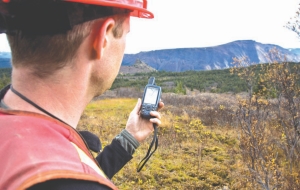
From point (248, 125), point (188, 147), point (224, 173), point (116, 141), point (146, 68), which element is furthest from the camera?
point (146, 68)

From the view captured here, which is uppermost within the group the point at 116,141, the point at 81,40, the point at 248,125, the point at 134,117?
the point at 81,40

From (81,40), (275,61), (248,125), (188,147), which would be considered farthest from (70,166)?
(188,147)

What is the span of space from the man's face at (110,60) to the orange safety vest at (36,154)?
9.0 inches

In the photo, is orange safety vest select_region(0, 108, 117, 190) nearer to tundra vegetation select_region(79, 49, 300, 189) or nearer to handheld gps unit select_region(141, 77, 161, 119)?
handheld gps unit select_region(141, 77, 161, 119)

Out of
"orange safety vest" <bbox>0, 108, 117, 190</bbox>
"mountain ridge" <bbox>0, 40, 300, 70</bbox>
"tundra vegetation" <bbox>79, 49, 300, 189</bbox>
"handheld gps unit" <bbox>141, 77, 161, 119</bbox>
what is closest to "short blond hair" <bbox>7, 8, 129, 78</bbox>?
"orange safety vest" <bbox>0, 108, 117, 190</bbox>

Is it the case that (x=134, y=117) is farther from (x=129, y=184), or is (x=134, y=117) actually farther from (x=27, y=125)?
(x=129, y=184)

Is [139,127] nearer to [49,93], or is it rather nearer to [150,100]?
[150,100]

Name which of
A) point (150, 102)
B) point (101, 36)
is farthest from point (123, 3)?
point (150, 102)

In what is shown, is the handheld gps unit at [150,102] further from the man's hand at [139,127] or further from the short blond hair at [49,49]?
the short blond hair at [49,49]

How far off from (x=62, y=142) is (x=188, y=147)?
6.78 m

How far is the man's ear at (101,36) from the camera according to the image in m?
0.76

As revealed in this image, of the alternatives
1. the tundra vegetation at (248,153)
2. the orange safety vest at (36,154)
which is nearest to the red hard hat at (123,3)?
the orange safety vest at (36,154)

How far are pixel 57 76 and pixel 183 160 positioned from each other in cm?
A: 577

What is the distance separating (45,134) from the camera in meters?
0.58
